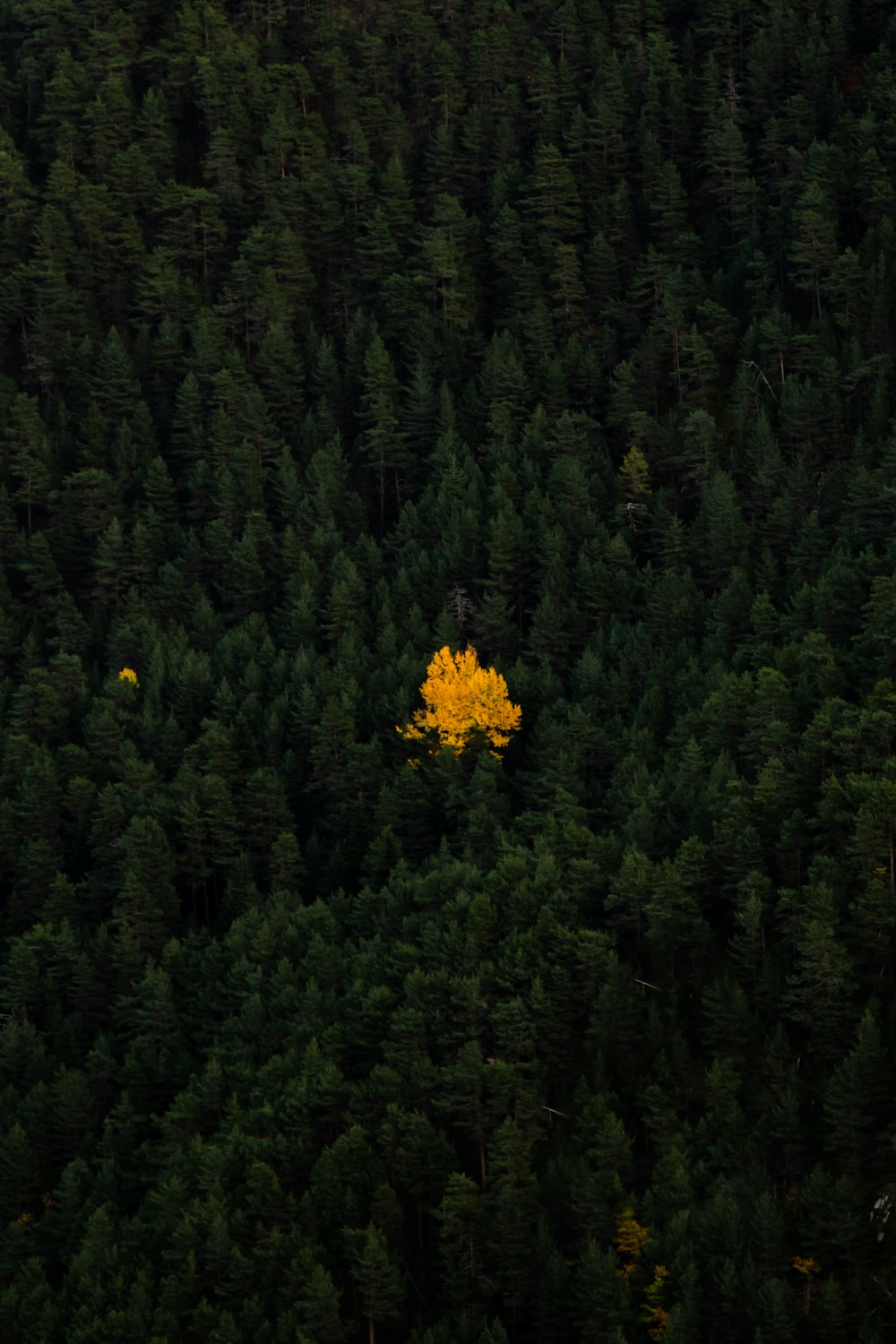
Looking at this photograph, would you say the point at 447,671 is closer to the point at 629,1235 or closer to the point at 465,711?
the point at 465,711

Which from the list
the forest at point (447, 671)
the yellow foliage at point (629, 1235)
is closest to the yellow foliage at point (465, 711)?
the forest at point (447, 671)

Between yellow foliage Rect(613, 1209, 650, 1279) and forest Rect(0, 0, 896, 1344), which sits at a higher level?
forest Rect(0, 0, 896, 1344)

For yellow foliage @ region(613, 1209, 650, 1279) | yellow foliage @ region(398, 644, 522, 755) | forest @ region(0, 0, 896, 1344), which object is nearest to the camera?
yellow foliage @ region(613, 1209, 650, 1279)

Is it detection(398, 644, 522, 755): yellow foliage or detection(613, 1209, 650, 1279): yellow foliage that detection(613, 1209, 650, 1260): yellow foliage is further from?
detection(398, 644, 522, 755): yellow foliage

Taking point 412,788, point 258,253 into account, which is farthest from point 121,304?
point 412,788

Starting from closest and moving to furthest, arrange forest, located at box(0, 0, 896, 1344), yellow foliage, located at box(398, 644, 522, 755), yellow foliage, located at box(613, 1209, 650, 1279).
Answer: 1. yellow foliage, located at box(613, 1209, 650, 1279)
2. forest, located at box(0, 0, 896, 1344)
3. yellow foliage, located at box(398, 644, 522, 755)

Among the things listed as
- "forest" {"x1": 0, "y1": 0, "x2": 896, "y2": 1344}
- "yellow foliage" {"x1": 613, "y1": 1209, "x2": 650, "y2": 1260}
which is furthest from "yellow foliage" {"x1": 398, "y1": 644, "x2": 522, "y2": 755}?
"yellow foliage" {"x1": 613, "y1": 1209, "x2": 650, "y2": 1260}

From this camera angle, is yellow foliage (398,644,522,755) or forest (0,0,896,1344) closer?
forest (0,0,896,1344)
